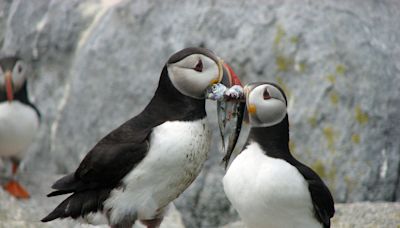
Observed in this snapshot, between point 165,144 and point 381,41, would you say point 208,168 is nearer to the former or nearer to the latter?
point 381,41

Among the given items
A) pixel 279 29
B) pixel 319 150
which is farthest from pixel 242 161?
pixel 279 29

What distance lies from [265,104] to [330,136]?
7.88 feet

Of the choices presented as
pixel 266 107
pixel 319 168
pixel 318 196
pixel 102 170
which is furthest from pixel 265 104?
pixel 319 168

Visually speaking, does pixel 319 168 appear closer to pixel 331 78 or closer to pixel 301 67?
pixel 331 78

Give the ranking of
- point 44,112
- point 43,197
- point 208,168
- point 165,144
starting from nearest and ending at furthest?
point 165,144, point 43,197, point 208,168, point 44,112

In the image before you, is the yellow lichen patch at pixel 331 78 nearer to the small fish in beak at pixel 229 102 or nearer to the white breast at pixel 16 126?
the small fish in beak at pixel 229 102

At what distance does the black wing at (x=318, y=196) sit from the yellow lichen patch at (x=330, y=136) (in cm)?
228

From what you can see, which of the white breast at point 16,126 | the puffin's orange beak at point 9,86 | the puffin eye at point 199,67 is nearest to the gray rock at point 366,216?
the puffin eye at point 199,67

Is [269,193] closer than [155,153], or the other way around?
[155,153]

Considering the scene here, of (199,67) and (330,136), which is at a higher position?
(199,67)

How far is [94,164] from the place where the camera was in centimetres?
493

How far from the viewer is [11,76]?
790 cm

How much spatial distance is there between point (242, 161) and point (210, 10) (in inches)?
133

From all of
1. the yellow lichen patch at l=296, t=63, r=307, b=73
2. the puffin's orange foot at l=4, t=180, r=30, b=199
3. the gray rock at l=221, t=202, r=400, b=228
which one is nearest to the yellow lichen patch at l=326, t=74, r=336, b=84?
the yellow lichen patch at l=296, t=63, r=307, b=73
